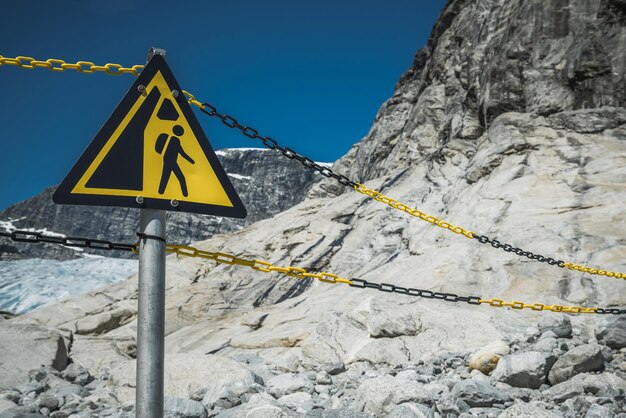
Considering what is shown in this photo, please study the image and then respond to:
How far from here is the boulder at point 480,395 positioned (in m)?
5.45

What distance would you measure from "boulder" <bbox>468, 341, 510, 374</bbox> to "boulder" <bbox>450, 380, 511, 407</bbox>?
105cm

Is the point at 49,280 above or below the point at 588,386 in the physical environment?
above

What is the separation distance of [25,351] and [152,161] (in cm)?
1102

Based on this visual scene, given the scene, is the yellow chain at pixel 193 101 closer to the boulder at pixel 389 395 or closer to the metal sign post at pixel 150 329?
the metal sign post at pixel 150 329

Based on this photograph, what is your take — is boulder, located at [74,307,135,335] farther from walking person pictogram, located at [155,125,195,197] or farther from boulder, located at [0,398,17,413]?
walking person pictogram, located at [155,125,195,197]

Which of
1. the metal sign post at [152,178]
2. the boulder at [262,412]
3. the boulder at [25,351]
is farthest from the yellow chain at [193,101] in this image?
the boulder at [25,351]

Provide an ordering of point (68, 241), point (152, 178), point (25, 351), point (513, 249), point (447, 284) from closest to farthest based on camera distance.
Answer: point (152, 178)
point (68, 241)
point (513, 249)
point (25, 351)
point (447, 284)

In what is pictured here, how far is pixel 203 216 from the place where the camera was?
157 m

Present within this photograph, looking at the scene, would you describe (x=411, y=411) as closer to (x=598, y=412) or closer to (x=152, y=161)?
(x=598, y=412)

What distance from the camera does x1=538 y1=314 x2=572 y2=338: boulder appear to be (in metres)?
7.42

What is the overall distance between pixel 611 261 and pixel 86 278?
51.5 m

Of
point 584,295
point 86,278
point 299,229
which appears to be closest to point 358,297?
point 584,295

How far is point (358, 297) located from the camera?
13.5 metres

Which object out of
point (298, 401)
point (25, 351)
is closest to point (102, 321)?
point (25, 351)
